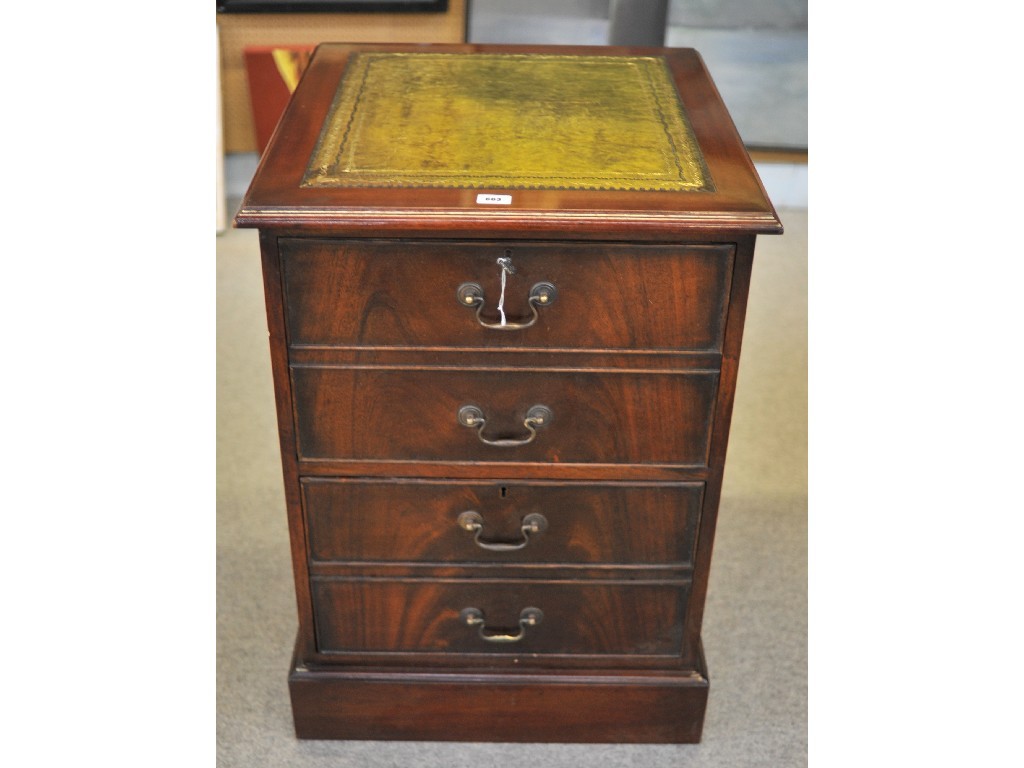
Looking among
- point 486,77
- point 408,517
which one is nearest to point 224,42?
point 486,77

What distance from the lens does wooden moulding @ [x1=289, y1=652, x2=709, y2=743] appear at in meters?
1.60

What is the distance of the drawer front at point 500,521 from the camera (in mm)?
1448

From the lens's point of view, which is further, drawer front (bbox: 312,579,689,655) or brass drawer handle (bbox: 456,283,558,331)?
drawer front (bbox: 312,579,689,655)

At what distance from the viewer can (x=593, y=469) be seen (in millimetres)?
1431

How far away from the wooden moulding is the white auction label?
0.70m

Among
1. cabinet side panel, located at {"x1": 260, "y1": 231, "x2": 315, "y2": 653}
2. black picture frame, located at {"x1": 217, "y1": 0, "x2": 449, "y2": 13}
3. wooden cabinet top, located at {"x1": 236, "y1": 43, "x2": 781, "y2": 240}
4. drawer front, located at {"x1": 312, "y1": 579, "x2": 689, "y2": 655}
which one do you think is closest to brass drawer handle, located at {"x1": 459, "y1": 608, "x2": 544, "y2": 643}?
drawer front, located at {"x1": 312, "y1": 579, "x2": 689, "y2": 655}

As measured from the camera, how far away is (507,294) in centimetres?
130

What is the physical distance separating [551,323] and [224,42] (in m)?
1.87

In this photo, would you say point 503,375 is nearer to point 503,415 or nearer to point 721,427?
point 503,415

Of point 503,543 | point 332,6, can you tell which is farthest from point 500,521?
point 332,6

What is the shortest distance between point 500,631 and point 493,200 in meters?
0.63

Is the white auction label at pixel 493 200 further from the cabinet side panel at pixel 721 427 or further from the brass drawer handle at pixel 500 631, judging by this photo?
the brass drawer handle at pixel 500 631

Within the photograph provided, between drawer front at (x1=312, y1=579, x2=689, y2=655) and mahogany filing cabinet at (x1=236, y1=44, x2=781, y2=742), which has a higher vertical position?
mahogany filing cabinet at (x1=236, y1=44, x2=781, y2=742)

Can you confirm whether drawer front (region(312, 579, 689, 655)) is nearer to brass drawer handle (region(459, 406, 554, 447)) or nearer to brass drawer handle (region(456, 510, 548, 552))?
brass drawer handle (region(456, 510, 548, 552))
